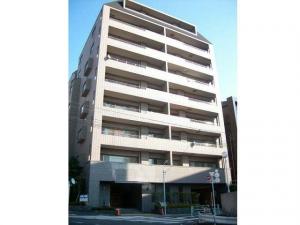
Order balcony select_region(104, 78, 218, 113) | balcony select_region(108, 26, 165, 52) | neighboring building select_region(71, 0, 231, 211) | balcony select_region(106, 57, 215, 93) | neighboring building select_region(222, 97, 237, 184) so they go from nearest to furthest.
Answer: neighboring building select_region(71, 0, 231, 211)
balcony select_region(104, 78, 218, 113)
balcony select_region(106, 57, 215, 93)
balcony select_region(108, 26, 165, 52)
neighboring building select_region(222, 97, 237, 184)

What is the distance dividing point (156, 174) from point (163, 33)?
29.6 feet

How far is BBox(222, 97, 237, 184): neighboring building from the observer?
16.7 m

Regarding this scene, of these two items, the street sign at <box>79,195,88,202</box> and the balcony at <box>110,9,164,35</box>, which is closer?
the street sign at <box>79,195,88,202</box>

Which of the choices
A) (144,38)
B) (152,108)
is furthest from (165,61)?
(152,108)

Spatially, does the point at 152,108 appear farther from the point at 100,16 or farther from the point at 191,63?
the point at 100,16

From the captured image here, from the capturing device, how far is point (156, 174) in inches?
531

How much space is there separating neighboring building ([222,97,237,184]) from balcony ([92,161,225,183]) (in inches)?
60.9

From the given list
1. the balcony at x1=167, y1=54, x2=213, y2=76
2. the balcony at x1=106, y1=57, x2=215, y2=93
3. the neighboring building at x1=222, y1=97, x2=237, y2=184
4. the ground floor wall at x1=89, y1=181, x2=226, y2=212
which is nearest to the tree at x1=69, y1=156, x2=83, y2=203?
the ground floor wall at x1=89, y1=181, x2=226, y2=212

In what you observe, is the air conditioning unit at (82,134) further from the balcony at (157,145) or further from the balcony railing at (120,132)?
the balcony at (157,145)

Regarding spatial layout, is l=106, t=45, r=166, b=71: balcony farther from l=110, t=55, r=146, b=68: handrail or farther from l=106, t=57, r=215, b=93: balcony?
l=106, t=57, r=215, b=93: balcony

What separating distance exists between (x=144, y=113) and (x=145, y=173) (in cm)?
304

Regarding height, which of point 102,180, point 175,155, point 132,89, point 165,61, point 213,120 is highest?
point 165,61

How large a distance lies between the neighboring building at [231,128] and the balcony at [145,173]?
1.55m

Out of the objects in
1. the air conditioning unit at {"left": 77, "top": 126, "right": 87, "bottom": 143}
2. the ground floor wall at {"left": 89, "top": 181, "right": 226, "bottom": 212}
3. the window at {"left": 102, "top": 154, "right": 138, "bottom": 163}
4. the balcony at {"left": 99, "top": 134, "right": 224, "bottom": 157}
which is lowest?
the ground floor wall at {"left": 89, "top": 181, "right": 226, "bottom": 212}
